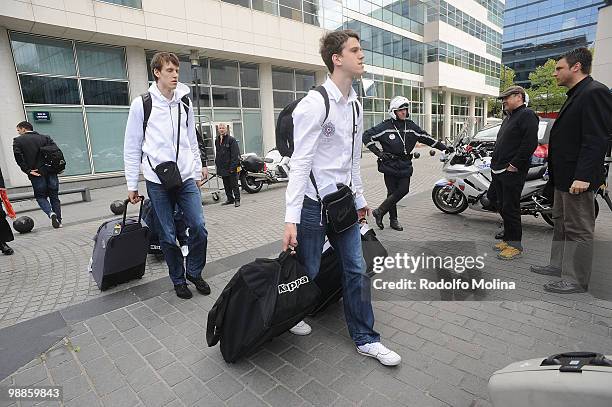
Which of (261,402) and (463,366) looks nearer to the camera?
(261,402)

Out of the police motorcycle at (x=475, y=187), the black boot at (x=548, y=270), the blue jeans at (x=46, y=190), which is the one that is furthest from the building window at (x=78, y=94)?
the black boot at (x=548, y=270)

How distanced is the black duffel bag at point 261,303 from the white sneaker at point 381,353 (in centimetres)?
53

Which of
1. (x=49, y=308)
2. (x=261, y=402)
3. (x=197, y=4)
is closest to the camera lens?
(x=261, y=402)

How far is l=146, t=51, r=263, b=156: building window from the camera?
1778 centimetres

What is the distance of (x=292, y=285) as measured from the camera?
2.30 metres

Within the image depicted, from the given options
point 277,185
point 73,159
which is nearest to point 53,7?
point 73,159

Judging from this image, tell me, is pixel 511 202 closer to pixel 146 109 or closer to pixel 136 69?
pixel 146 109

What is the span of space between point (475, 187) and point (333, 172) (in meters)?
4.26

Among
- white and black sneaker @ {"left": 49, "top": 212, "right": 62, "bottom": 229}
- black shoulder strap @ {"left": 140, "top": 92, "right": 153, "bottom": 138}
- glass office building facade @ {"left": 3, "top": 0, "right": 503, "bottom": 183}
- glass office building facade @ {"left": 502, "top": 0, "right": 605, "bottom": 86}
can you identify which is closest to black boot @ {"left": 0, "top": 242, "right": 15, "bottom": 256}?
white and black sneaker @ {"left": 49, "top": 212, "right": 62, "bottom": 229}

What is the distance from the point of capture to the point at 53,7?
40.4 feet

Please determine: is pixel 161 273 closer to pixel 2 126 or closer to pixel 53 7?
pixel 2 126

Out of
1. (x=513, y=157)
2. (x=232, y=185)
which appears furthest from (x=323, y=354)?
(x=232, y=185)

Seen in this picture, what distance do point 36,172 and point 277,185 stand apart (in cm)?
692

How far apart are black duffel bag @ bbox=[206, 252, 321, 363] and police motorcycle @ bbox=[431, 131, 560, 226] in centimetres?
380
